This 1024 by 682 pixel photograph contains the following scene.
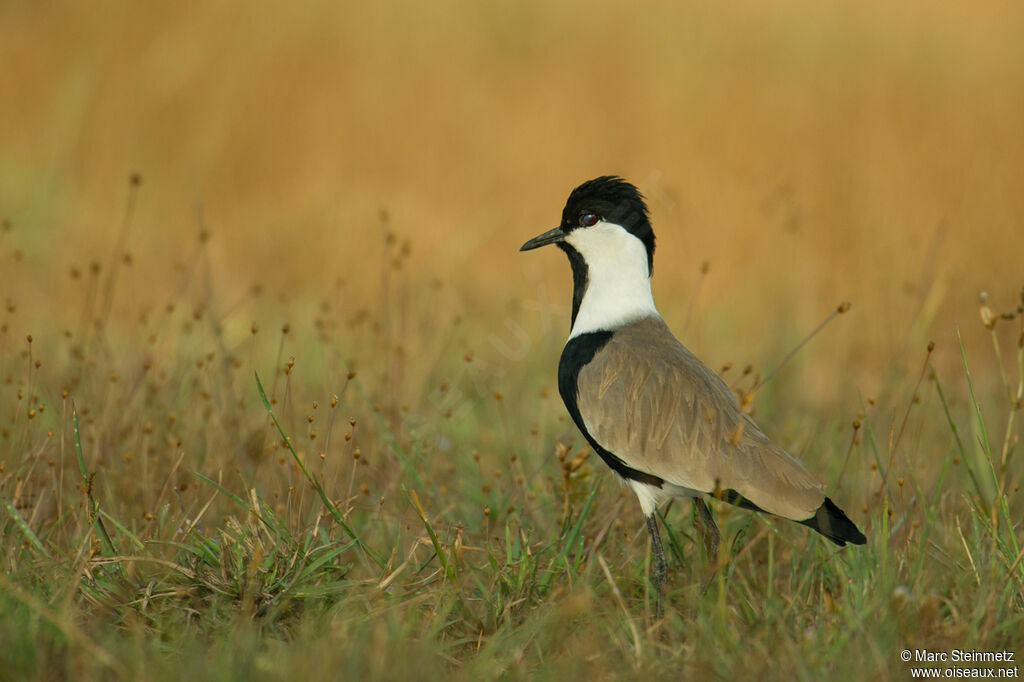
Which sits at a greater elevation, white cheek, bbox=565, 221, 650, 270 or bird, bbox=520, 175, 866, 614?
white cheek, bbox=565, 221, 650, 270

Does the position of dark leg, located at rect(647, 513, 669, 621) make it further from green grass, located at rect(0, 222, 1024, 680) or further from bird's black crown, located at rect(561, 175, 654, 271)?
bird's black crown, located at rect(561, 175, 654, 271)

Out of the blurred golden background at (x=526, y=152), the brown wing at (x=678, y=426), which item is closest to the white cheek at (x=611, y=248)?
the brown wing at (x=678, y=426)

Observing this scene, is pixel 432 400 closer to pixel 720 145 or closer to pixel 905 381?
pixel 905 381

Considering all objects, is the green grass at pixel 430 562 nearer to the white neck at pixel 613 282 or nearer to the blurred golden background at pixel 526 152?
the white neck at pixel 613 282

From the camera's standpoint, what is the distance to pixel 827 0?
36.1 feet

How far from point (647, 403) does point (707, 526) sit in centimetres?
50

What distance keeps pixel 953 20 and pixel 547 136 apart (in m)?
4.39

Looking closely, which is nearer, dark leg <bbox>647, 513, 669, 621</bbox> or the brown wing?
the brown wing

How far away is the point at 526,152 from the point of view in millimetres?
9242

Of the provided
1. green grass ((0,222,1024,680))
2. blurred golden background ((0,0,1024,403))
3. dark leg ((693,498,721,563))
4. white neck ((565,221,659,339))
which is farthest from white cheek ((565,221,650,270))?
blurred golden background ((0,0,1024,403))

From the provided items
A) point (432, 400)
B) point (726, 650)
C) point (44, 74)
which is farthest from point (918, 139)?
point (44, 74)

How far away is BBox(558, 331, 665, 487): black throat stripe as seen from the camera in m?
3.56

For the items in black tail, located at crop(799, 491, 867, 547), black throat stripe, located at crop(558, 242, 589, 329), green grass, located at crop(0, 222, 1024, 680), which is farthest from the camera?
black throat stripe, located at crop(558, 242, 589, 329)

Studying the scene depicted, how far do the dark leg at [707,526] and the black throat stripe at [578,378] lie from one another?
0.24 m
